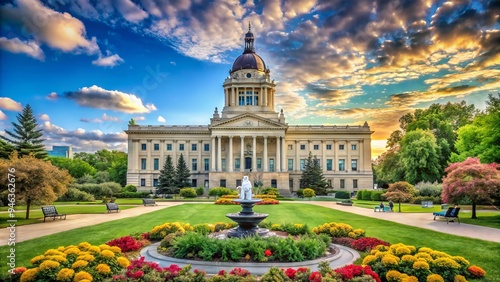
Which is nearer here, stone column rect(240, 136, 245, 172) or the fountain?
the fountain

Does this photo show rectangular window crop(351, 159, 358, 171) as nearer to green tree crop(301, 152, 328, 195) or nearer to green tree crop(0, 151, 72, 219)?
green tree crop(301, 152, 328, 195)

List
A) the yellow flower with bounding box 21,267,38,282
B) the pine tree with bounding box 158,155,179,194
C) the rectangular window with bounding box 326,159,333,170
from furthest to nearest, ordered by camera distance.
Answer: the rectangular window with bounding box 326,159,333,170 → the pine tree with bounding box 158,155,179,194 → the yellow flower with bounding box 21,267,38,282

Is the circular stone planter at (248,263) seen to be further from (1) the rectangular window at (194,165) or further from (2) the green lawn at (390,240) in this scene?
(1) the rectangular window at (194,165)

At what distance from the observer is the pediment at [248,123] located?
231 feet

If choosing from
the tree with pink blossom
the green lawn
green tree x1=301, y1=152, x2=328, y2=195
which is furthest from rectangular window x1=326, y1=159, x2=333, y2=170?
the green lawn

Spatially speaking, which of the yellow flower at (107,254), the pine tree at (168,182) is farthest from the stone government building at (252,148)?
the yellow flower at (107,254)

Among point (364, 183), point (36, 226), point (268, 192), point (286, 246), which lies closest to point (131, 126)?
point (268, 192)

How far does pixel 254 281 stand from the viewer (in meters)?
9.95

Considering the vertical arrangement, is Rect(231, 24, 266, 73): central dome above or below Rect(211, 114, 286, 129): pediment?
above

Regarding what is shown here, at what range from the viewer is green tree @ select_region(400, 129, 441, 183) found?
5534 cm

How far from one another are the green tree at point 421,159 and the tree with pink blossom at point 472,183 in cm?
2945

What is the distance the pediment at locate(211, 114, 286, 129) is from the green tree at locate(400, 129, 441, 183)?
23613 mm

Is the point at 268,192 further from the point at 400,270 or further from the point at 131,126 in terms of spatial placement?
the point at 400,270

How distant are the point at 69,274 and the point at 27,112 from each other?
62107 mm
